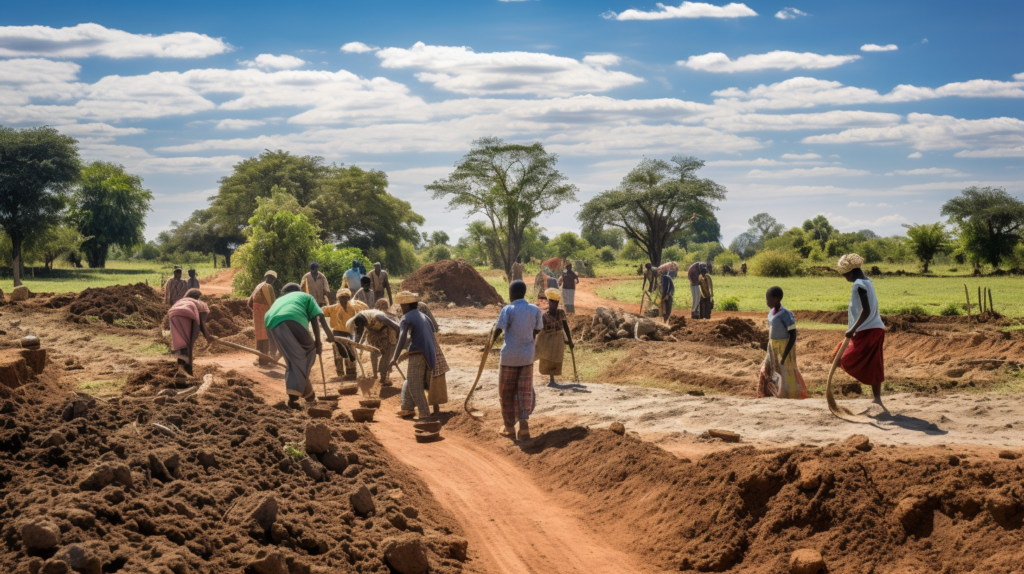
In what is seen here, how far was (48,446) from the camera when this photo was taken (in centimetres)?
527

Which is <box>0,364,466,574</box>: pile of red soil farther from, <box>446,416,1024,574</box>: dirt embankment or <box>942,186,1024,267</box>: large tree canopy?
<box>942,186,1024,267</box>: large tree canopy

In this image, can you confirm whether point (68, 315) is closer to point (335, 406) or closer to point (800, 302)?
point (335, 406)

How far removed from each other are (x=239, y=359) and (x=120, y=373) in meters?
2.89

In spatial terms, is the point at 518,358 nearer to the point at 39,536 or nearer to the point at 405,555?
the point at 405,555

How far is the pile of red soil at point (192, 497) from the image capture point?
4.14 meters

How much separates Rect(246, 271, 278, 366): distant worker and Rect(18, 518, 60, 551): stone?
30.3 ft

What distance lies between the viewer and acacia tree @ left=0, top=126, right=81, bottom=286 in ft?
132

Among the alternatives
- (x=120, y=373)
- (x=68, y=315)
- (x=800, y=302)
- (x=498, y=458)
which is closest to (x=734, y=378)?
(x=498, y=458)

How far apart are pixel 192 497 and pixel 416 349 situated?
15.0 feet

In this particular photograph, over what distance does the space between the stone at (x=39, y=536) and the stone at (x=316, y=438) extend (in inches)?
103

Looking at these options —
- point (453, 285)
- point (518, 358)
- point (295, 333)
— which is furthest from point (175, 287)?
point (453, 285)

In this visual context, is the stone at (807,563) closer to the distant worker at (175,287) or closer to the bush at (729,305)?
the distant worker at (175,287)

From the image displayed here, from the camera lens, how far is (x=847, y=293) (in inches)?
1312

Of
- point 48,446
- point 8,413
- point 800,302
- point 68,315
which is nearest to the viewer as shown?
point 48,446
